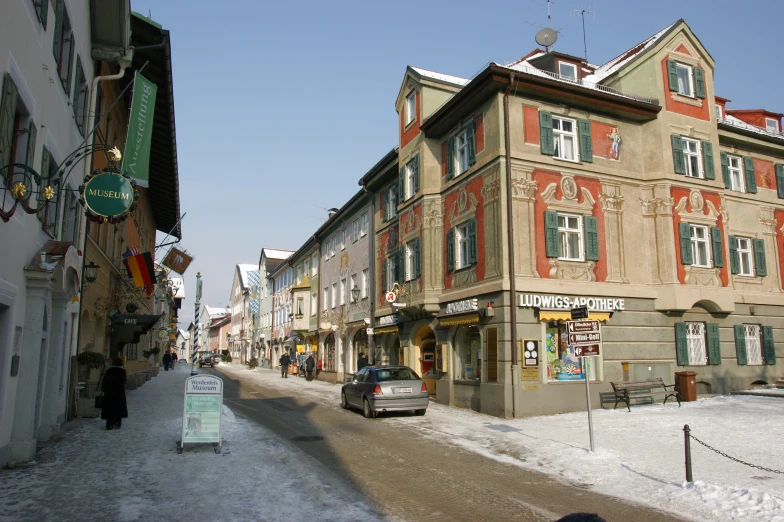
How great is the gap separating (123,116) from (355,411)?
45.1 feet

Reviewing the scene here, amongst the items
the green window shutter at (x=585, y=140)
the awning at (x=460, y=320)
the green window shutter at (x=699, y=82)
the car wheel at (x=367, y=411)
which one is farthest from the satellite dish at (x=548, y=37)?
the car wheel at (x=367, y=411)

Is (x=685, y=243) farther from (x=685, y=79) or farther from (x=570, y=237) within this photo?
(x=685, y=79)

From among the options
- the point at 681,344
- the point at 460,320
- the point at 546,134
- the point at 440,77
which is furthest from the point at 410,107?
the point at 681,344

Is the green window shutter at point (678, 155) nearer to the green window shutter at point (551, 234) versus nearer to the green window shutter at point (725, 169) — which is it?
the green window shutter at point (725, 169)

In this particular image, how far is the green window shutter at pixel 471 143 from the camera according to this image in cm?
2070

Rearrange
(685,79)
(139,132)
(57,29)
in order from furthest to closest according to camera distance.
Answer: (685,79) → (139,132) → (57,29)

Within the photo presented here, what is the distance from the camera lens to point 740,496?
26.4 feet

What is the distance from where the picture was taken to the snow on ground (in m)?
8.23

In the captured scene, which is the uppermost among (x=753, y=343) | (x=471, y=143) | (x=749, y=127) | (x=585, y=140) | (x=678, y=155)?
(x=749, y=127)

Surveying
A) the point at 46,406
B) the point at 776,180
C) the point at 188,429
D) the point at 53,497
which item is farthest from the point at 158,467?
the point at 776,180

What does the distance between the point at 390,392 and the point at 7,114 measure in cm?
1222

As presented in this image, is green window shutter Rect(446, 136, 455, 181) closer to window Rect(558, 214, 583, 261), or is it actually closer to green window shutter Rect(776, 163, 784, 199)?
window Rect(558, 214, 583, 261)

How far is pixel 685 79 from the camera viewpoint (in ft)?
74.6

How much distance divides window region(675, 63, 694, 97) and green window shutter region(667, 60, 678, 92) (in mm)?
325
